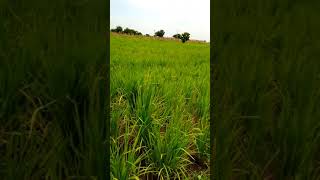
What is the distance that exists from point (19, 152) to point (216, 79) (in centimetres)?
69

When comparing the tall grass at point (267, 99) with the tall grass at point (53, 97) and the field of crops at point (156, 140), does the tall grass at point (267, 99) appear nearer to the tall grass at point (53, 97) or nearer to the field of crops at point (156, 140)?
the field of crops at point (156, 140)

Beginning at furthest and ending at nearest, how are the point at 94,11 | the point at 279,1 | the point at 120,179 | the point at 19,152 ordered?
the point at 279,1, the point at 94,11, the point at 120,179, the point at 19,152

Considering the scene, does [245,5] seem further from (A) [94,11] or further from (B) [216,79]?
(A) [94,11]

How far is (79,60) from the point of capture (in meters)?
1.25

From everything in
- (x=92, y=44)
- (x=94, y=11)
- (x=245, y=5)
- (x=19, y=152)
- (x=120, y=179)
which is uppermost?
(x=245, y=5)

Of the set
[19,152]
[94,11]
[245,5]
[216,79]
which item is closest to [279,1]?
[245,5]

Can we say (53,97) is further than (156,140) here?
No

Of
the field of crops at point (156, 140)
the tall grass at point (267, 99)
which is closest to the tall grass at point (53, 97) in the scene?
the field of crops at point (156, 140)

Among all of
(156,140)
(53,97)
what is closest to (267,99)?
(156,140)

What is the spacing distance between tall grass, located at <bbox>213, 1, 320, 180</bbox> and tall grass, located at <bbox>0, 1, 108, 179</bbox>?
0.34 m

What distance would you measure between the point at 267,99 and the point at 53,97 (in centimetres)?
63

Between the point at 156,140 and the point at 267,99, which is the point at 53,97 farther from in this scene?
the point at 267,99

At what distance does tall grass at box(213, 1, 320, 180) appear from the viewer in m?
1.14

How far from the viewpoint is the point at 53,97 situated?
1186 millimetres
